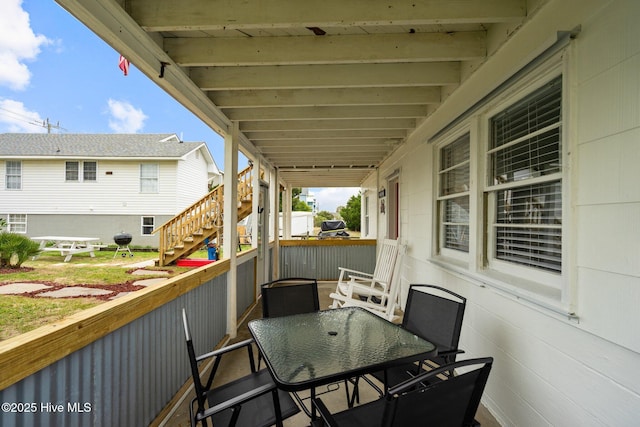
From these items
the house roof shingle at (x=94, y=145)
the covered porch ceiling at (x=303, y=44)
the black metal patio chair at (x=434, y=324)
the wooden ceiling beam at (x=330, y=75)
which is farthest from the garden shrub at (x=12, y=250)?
the black metal patio chair at (x=434, y=324)

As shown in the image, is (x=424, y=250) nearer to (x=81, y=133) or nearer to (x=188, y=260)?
(x=188, y=260)

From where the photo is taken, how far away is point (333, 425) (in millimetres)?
1163

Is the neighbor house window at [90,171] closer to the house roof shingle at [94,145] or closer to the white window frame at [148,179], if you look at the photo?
the house roof shingle at [94,145]

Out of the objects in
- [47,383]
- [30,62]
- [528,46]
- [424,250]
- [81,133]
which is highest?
[81,133]

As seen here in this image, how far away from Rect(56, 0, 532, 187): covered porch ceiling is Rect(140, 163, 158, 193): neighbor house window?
9.64 metres

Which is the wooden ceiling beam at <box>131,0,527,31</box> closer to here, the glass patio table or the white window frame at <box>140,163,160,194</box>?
the glass patio table

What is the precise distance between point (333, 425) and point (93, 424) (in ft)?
3.68

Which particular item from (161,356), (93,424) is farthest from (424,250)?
(93,424)

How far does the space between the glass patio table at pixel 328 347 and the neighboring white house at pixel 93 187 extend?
1080 cm

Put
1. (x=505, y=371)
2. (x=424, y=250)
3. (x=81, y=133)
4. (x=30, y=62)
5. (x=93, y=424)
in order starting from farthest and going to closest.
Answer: (x=81, y=133)
(x=424, y=250)
(x=30, y=62)
(x=505, y=371)
(x=93, y=424)

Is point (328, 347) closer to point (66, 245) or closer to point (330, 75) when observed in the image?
point (330, 75)

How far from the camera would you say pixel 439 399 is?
1.07 metres

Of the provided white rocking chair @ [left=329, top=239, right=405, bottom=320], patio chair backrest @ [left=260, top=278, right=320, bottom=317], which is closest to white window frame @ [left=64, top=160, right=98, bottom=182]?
white rocking chair @ [left=329, top=239, right=405, bottom=320]

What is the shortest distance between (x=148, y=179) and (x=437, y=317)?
12013 millimetres
